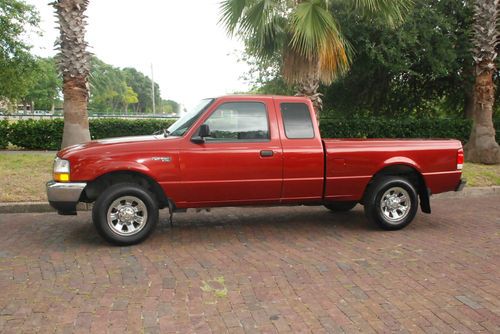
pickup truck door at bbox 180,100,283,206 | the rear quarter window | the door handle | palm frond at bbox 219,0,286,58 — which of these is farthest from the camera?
palm frond at bbox 219,0,286,58

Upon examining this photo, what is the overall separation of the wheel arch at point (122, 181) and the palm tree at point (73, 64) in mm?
4152

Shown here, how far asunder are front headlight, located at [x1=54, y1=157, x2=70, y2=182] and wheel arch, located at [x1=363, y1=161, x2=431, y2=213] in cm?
403

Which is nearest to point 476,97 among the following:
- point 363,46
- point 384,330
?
point 363,46

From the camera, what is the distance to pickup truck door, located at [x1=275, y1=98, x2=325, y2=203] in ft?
21.1

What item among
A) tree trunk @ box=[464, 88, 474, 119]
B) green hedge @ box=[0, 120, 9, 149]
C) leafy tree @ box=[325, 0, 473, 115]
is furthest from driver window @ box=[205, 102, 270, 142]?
tree trunk @ box=[464, 88, 474, 119]

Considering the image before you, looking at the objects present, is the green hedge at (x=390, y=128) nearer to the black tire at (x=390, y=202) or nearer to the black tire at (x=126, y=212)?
the black tire at (x=390, y=202)

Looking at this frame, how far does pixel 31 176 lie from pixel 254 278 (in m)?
6.84

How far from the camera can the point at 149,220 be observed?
600 cm

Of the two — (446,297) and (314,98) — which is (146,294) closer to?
(446,297)

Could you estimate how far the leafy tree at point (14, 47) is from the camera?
15.4 meters

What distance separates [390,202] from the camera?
22.6ft

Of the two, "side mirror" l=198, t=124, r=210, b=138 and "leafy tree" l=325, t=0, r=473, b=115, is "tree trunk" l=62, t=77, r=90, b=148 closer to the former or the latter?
"side mirror" l=198, t=124, r=210, b=138

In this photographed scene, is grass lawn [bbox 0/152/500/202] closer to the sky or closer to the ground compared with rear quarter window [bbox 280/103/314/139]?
closer to the ground

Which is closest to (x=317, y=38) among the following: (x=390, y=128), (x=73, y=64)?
(x=73, y=64)
